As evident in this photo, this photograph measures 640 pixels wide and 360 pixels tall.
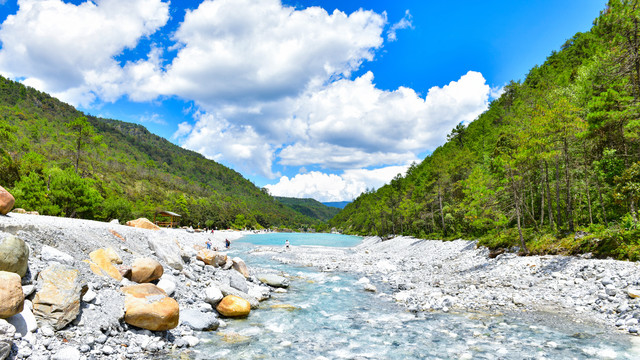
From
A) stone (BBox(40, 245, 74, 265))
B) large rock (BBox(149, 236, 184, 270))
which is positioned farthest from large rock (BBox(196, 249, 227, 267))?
stone (BBox(40, 245, 74, 265))

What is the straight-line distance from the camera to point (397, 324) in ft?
37.3

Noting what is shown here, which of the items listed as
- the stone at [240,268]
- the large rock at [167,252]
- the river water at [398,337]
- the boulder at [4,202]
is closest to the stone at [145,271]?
the large rock at [167,252]

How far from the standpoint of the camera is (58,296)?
25.2 feet

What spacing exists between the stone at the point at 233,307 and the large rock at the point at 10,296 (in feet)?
21.9

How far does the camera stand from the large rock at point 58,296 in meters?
7.32

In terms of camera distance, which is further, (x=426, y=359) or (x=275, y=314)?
(x=275, y=314)

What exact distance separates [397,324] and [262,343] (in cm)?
520

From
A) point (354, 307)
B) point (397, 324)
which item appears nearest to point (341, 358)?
point (397, 324)

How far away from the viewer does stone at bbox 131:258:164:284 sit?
11.4 m

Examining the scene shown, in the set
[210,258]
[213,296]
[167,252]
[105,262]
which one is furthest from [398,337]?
[210,258]

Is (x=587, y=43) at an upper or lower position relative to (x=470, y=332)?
upper

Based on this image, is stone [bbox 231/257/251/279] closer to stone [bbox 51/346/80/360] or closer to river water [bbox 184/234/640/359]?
river water [bbox 184/234/640/359]

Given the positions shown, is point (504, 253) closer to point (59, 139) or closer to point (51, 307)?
point (51, 307)

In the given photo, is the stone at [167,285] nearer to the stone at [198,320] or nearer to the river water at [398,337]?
the stone at [198,320]
